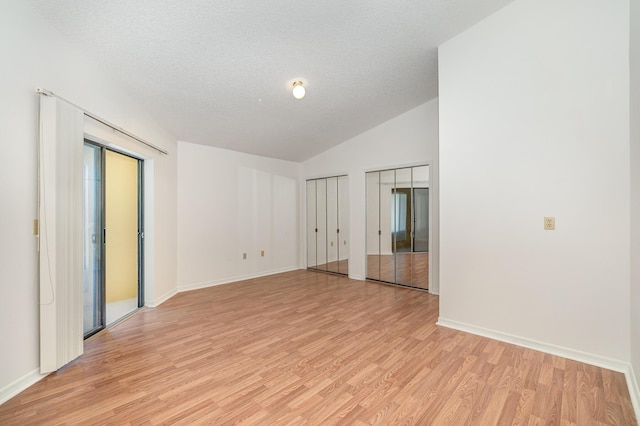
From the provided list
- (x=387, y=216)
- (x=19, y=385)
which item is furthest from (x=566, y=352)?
(x=19, y=385)

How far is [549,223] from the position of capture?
2.68 m

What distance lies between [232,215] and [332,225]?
226 cm

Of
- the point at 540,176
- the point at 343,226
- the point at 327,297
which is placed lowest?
the point at 327,297

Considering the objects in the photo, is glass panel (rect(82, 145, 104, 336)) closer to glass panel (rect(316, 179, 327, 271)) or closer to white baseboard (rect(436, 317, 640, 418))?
white baseboard (rect(436, 317, 640, 418))

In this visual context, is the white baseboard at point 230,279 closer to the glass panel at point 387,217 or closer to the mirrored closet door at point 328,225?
the mirrored closet door at point 328,225

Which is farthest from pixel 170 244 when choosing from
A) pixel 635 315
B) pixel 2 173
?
pixel 635 315

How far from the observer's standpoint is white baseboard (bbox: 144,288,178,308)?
158 inches

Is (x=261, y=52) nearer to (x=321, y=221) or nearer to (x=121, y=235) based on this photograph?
(x=121, y=235)

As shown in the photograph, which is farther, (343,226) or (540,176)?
(343,226)

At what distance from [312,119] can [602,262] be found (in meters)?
3.97

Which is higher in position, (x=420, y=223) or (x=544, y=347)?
(x=420, y=223)

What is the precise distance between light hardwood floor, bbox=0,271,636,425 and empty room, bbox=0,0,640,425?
0.06 ft

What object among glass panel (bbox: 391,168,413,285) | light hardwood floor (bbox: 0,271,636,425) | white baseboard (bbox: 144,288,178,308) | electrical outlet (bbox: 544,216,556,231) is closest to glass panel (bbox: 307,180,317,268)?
glass panel (bbox: 391,168,413,285)

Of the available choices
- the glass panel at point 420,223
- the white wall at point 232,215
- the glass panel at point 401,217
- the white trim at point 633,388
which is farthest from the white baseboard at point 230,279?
the white trim at point 633,388
